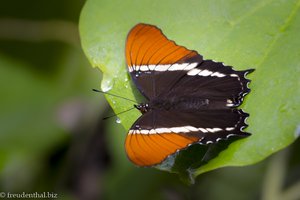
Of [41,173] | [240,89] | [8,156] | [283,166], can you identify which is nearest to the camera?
[240,89]

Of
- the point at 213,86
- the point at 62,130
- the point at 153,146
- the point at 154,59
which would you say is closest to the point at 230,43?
the point at 213,86

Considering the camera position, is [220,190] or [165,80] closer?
[165,80]

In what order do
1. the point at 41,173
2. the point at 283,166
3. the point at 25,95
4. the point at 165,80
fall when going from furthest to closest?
the point at 25,95
the point at 41,173
the point at 283,166
the point at 165,80

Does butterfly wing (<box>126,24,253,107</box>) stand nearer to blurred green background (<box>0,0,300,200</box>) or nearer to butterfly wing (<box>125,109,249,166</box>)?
butterfly wing (<box>125,109,249,166</box>)

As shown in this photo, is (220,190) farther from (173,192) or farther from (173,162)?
(173,162)

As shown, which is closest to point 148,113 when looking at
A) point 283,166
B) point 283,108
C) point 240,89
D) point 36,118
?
point 240,89

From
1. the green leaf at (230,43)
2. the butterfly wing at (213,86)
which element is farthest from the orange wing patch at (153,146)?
the butterfly wing at (213,86)
